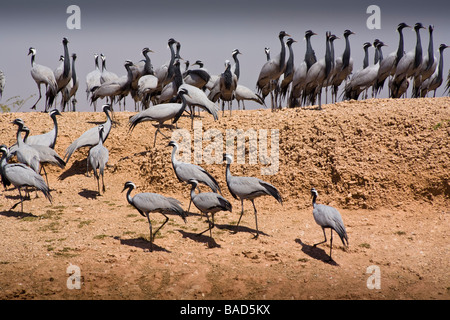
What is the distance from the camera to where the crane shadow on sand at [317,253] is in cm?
805

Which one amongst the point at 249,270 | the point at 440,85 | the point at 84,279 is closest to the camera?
the point at 84,279

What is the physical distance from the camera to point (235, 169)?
37.7 feet

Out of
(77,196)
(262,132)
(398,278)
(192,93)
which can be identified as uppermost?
(192,93)

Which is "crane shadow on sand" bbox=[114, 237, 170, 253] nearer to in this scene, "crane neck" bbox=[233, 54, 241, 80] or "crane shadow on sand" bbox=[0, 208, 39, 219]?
"crane shadow on sand" bbox=[0, 208, 39, 219]

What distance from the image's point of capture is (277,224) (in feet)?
32.1

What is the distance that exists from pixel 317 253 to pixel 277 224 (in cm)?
156

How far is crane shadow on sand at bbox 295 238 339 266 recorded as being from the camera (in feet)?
26.4

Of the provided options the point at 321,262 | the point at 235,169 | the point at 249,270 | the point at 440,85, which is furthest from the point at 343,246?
the point at 440,85

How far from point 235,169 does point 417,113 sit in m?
5.01

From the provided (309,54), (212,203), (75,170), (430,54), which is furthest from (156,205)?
(430,54)

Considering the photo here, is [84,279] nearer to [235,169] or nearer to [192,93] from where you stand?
[235,169]

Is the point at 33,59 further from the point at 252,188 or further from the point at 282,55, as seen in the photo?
the point at 252,188

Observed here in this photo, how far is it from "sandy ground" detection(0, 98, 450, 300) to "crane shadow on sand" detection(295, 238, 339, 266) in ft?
0.13

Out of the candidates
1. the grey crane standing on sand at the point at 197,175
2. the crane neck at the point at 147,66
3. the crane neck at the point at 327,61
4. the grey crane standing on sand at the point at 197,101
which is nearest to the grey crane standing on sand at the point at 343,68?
the crane neck at the point at 327,61
